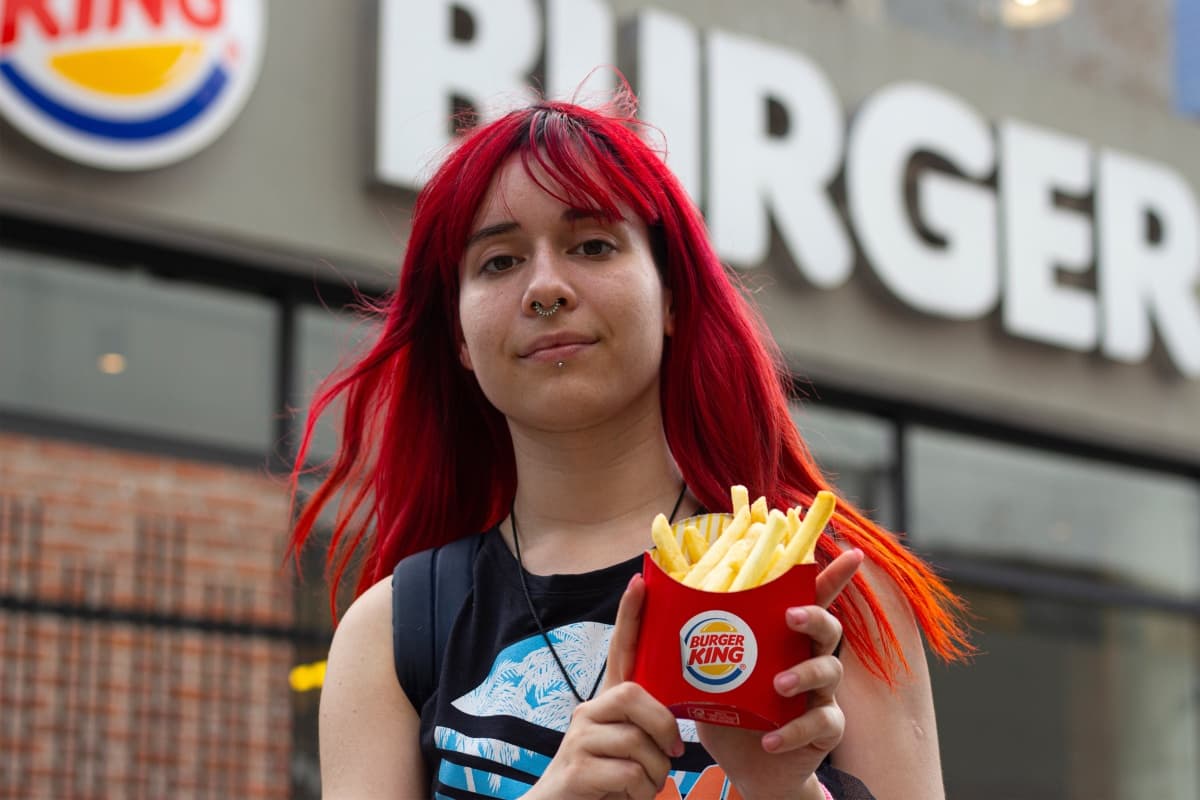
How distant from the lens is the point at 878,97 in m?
8.87

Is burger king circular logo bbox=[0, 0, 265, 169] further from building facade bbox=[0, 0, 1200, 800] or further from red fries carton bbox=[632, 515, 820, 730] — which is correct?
red fries carton bbox=[632, 515, 820, 730]

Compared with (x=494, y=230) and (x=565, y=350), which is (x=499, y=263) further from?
(x=565, y=350)

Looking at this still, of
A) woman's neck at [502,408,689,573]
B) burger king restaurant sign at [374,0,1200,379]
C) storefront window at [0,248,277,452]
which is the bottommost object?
woman's neck at [502,408,689,573]

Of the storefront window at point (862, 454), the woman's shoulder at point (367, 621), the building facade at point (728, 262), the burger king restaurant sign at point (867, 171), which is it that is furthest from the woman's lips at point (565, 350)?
the storefront window at point (862, 454)

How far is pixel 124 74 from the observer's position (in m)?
6.64

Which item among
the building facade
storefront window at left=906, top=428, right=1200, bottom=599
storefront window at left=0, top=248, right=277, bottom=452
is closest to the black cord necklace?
the building facade

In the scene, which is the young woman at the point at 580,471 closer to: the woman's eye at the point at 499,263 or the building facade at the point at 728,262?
the woman's eye at the point at 499,263

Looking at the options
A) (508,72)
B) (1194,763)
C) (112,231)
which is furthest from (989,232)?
(112,231)

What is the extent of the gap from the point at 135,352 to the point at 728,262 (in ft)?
8.37

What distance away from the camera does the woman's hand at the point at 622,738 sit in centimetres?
184

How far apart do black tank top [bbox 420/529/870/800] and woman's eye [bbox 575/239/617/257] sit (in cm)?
39

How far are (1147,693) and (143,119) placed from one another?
658 centimetres

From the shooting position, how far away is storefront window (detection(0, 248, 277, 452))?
711 centimetres

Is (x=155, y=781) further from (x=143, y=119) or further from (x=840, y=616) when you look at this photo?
(x=840, y=616)
